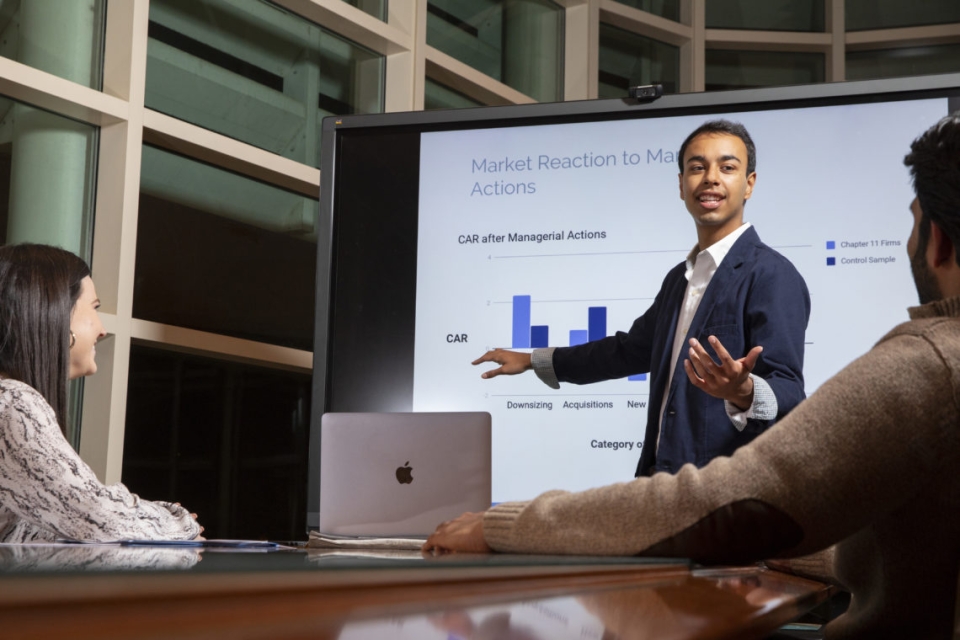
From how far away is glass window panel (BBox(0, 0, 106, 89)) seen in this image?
2.89 m

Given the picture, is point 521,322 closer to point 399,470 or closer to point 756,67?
point 399,470

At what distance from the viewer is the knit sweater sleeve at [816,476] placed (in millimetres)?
781

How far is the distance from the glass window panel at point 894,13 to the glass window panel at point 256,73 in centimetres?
217

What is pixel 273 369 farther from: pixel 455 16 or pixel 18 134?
pixel 455 16

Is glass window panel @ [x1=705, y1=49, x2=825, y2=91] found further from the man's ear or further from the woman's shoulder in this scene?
the man's ear

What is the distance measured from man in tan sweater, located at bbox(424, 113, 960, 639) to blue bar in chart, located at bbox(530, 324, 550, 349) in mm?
1975

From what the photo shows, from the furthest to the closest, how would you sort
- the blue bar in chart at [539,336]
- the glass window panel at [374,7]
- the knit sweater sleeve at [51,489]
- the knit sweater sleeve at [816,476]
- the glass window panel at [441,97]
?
1. the glass window panel at [441,97]
2. the glass window panel at [374,7]
3. the blue bar in chart at [539,336]
4. the knit sweater sleeve at [51,489]
5. the knit sweater sleeve at [816,476]

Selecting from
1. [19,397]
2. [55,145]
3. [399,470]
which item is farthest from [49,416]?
[55,145]

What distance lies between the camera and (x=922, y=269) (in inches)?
39.8

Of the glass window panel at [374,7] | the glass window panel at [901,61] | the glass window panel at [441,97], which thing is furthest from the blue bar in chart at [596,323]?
the glass window panel at [901,61]

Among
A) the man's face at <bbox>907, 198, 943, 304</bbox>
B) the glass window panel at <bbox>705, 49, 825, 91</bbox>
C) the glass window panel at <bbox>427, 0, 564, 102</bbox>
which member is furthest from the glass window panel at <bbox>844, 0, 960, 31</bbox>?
the man's face at <bbox>907, 198, 943, 304</bbox>

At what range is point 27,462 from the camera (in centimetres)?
225

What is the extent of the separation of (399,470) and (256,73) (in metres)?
2.02

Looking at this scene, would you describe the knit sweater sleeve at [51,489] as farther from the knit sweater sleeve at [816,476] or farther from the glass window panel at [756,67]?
the glass window panel at [756,67]
